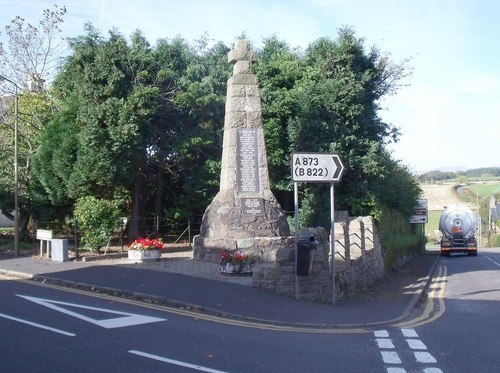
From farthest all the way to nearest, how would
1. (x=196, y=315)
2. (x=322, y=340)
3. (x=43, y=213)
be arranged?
(x=43, y=213) < (x=196, y=315) < (x=322, y=340)

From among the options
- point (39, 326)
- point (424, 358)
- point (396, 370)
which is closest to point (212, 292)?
point (39, 326)

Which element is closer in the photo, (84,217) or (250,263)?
(250,263)

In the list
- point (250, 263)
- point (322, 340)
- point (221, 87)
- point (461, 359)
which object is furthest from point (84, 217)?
point (461, 359)

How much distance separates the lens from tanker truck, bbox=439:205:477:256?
44969mm

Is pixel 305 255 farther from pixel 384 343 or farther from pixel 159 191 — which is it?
pixel 159 191

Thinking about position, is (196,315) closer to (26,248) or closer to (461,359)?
(461,359)

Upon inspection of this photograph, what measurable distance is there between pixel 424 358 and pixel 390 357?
0.45 metres

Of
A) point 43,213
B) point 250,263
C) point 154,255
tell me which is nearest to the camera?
point 250,263

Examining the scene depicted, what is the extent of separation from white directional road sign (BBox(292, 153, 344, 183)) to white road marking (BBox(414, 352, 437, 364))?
17.1 feet

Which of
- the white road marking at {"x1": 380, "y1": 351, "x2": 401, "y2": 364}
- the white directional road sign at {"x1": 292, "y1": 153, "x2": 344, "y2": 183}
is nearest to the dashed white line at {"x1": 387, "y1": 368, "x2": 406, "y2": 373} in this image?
the white road marking at {"x1": 380, "y1": 351, "x2": 401, "y2": 364}

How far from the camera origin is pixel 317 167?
12.9m

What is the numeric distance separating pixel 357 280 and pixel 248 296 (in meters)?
4.40

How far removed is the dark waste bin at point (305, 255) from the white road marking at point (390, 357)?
14.6 ft

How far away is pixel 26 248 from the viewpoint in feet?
82.4
